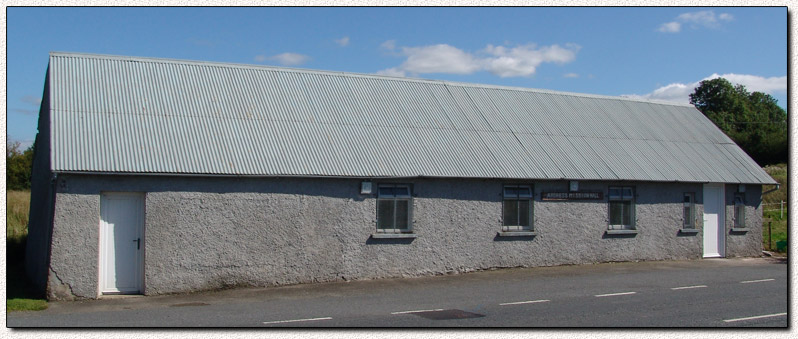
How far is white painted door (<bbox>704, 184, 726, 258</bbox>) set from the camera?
21000mm

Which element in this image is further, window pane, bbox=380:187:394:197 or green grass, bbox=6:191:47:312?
window pane, bbox=380:187:394:197

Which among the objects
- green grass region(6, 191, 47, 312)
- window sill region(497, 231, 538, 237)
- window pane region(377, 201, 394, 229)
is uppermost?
window pane region(377, 201, 394, 229)

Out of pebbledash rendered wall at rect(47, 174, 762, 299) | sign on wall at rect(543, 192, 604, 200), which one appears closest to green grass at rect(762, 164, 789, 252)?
sign on wall at rect(543, 192, 604, 200)

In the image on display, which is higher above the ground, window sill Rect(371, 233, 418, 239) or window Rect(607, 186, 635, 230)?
window Rect(607, 186, 635, 230)

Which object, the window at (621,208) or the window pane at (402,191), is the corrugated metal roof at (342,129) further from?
the window at (621,208)

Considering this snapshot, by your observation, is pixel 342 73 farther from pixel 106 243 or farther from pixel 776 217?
pixel 776 217

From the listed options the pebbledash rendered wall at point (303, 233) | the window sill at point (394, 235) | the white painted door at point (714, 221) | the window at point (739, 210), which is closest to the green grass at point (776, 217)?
Answer: the window at point (739, 210)

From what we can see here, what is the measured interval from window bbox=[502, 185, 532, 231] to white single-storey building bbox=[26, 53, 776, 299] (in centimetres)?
5

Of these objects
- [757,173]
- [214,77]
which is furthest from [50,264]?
[757,173]

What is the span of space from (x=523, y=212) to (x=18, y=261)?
41.7 feet

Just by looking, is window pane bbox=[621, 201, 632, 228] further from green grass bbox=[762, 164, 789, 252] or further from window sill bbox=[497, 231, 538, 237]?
green grass bbox=[762, 164, 789, 252]

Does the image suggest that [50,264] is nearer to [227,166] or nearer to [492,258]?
[227,166]

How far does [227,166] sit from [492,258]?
6.30m

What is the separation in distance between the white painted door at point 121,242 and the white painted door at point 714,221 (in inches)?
574
